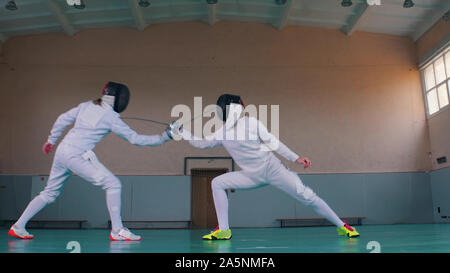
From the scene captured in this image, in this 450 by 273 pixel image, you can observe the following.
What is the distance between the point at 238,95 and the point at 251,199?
260cm

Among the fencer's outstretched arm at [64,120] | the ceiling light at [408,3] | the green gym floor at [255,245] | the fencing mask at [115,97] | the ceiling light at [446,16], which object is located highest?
the ceiling light at [408,3]

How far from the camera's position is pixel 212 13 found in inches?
386

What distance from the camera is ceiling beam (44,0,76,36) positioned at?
28.9 ft

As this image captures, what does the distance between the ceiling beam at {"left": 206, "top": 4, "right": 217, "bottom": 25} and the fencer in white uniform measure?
637 cm

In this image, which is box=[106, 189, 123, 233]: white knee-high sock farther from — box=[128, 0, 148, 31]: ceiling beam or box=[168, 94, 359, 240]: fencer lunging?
box=[128, 0, 148, 31]: ceiling beam

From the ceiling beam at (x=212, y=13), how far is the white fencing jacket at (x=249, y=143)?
661 centimetres

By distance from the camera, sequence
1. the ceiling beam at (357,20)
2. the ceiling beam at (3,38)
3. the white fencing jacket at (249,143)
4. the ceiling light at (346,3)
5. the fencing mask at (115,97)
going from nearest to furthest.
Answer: the white fencing jacket at (249,143) → the fencing mask at (115,97) → the ceiling light at (346,3) → the ceiling beam at (357,20) → the ceiling beam at (3,38)

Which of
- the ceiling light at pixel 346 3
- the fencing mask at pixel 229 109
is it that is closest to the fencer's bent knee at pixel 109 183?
the fencing mask at pixel 229 109

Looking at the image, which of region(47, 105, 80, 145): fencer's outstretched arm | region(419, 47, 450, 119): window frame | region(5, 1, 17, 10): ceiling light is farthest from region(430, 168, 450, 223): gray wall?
region(5, 1, 17, 10): ceiling light

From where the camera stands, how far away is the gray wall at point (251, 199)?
9188 mm

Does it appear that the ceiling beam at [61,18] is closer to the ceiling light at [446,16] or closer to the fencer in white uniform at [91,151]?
the fencer in white uniform at [91,151]

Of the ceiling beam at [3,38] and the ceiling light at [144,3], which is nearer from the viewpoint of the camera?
the ceiling light at [144,3]

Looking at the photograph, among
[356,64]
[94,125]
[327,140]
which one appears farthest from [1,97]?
[356,64]

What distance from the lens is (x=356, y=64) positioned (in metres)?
10.2
